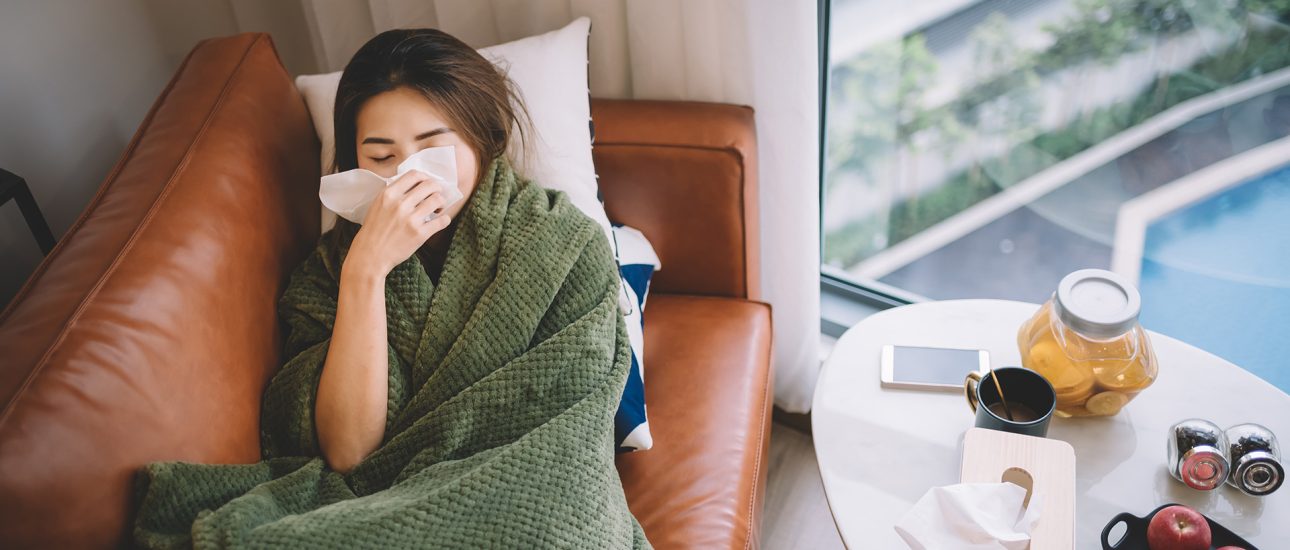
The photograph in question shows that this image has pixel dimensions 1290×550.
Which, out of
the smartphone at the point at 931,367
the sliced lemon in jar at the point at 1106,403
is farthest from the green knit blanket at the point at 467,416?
the sliced lemon in jar at the point at 1106,403

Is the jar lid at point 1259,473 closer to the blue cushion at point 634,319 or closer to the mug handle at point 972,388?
the mug handle at point 972,388

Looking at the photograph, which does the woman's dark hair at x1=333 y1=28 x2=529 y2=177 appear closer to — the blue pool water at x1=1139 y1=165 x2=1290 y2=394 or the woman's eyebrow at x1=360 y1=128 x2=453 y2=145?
the woman's eyebrow at x1=360 y1=128 x2=453 y2=145

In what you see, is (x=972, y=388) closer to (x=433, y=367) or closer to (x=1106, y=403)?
(x=1106, y=403)

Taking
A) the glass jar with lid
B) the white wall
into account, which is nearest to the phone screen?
the glass jar with lid

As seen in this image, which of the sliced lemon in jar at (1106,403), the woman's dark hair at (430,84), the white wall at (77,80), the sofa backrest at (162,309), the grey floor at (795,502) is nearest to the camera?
the sofa backrest at (162,309)

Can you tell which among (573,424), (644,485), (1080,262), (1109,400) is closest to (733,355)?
(644,485)

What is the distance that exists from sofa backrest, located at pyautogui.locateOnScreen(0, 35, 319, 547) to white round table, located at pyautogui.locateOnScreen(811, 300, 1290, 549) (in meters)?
0.80

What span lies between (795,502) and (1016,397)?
78 cm

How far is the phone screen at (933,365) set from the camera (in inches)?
50.2

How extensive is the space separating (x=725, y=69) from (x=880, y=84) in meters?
0.60

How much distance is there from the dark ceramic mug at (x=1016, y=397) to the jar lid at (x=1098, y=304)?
0.08 meters

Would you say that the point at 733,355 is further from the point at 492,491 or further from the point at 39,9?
the point at 39,9

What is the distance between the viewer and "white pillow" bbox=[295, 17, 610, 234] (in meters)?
1.45

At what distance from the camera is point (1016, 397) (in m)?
1.13
